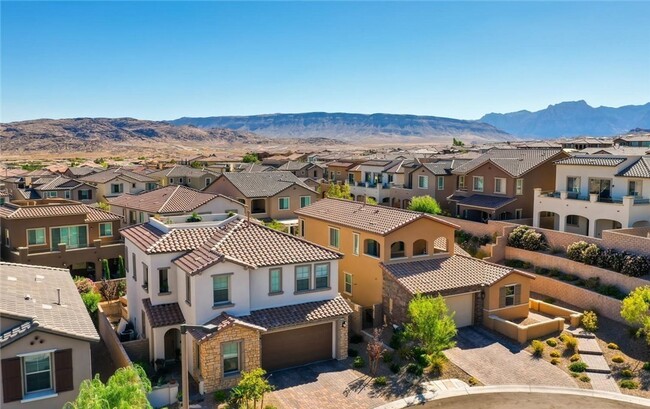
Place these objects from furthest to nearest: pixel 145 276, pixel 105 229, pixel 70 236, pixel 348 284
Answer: pixel 105 229 → pixel 70 236 → pixel 348 284 → pixel 145 276

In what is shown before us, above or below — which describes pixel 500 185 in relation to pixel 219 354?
above

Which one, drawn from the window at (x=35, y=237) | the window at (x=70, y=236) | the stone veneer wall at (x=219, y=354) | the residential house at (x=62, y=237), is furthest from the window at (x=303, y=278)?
the window at (x=35, y=237)

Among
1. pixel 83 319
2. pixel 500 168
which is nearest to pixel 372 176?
pixel 500 168

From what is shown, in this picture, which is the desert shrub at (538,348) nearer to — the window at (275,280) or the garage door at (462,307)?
the garage door at (462,307)

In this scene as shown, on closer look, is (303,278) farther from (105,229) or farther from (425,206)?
(425,206)

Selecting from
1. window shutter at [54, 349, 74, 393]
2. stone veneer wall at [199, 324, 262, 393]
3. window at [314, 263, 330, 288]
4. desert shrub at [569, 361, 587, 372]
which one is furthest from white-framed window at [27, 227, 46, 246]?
desert shrub at [569, 361, 587, 372]

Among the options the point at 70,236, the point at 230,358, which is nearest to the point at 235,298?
the point at 230,358

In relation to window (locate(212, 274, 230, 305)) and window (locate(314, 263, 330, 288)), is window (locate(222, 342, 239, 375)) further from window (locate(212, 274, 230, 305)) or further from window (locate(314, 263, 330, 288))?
window (locate(314, 263, 330, 288))
